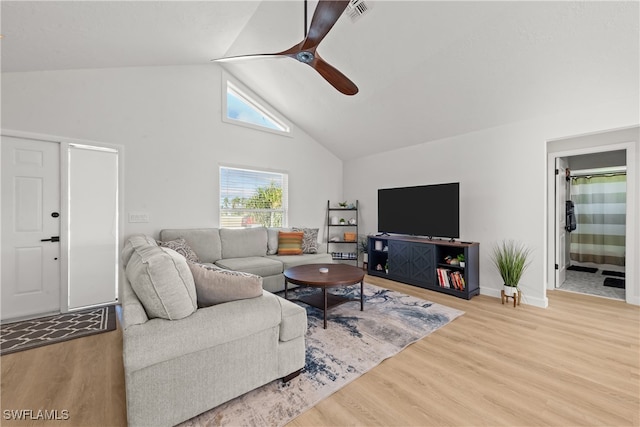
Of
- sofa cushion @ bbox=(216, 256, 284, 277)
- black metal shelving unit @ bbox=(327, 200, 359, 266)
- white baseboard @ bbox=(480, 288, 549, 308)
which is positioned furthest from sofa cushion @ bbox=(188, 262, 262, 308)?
black metal shelving unit @ bbox=(327, 200, 359, 266)

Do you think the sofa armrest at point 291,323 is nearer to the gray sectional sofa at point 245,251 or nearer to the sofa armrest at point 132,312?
the sofa armrest at point 132,312

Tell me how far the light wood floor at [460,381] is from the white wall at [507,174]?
1.03m

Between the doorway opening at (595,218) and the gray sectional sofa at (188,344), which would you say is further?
the doorway opening at (595,218)

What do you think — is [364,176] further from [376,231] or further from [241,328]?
[241,328]

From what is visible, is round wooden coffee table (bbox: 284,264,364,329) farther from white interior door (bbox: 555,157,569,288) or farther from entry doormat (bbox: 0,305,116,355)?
white interior door (bbox: 555,157,569,288)

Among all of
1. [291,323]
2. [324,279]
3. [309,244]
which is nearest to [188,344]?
[291,323]

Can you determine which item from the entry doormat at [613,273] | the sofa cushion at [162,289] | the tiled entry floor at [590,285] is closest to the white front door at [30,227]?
the sofa cushion at [162,289]

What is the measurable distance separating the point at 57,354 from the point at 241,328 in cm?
190

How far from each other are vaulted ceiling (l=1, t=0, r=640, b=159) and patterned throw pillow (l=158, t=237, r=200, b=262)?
2273 millimetres

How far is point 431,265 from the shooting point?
3.96m

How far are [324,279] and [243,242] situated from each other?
6.20ft

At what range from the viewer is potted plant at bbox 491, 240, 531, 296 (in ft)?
11.0

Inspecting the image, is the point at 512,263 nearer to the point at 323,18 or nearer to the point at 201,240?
the point at 323,18

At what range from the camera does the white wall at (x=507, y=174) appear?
3.14 meters
